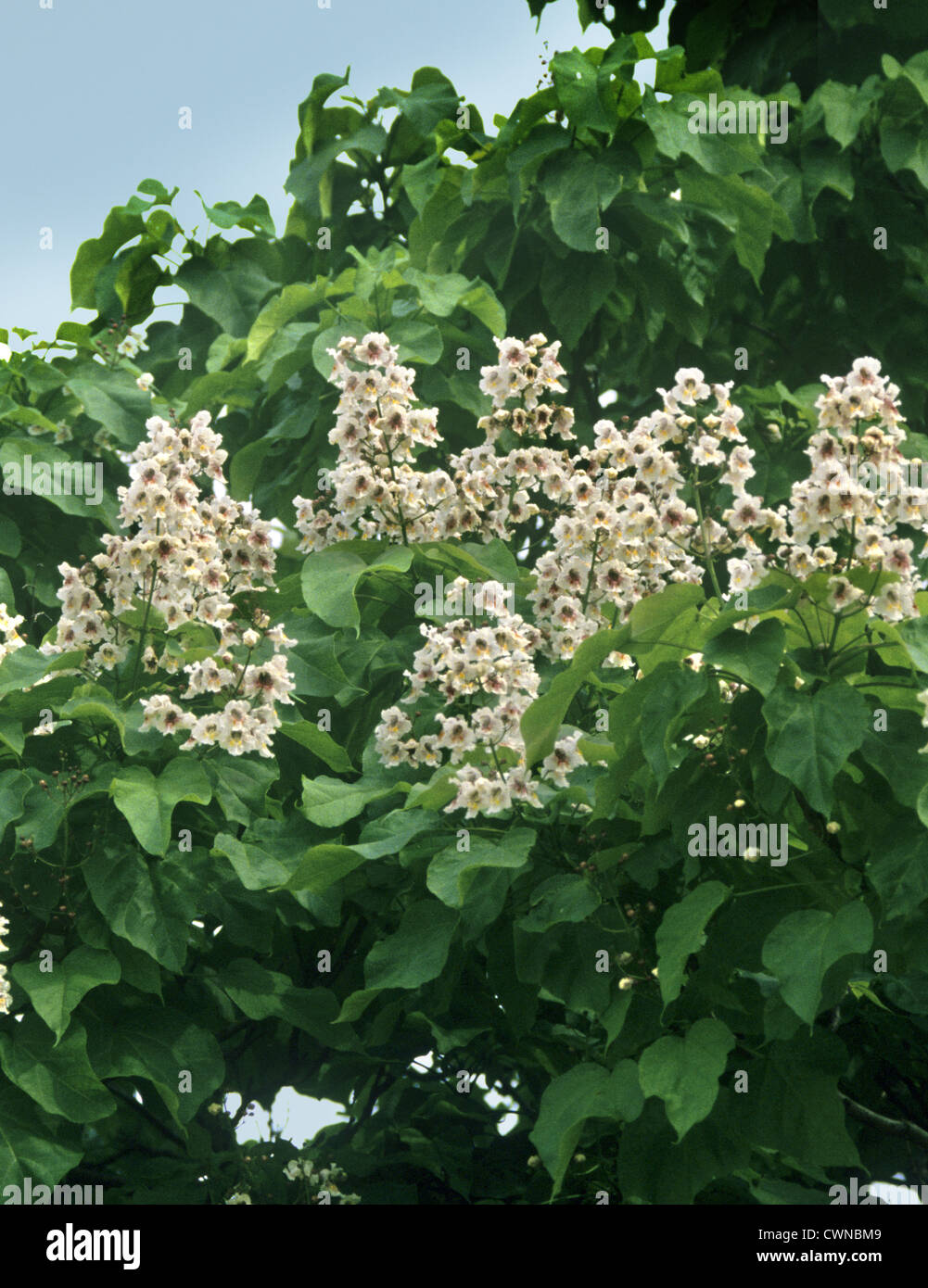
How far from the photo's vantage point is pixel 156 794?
10.5ft

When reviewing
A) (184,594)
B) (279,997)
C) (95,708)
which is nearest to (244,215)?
(184,594)

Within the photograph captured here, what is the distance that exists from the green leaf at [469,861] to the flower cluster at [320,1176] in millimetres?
1154

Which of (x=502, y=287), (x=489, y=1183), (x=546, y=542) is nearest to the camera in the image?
(x=489, y=1183)

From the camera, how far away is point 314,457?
14.9 ft

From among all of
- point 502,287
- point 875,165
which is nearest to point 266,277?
point 502,287

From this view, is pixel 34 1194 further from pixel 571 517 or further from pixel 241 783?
pixel 571 517

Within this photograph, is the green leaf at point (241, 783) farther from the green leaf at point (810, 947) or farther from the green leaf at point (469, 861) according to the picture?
the green leaf at point (810, 947)

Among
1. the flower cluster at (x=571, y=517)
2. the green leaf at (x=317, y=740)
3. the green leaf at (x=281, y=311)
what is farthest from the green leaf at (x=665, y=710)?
the green leaf at (x=281, y=311)

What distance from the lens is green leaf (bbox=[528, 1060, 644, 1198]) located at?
2771 mm

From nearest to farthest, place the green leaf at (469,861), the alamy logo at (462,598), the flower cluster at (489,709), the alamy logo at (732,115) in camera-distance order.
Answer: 1. the green leaf at (469,861)
2. the flower cluster at (489,709)
3. the alamy logo at (462,598)
4. the alamy logo at (732,115)

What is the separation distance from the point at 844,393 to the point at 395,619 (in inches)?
59.1

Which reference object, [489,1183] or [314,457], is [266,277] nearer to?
[314,457]

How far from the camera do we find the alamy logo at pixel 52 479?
15.3 feet

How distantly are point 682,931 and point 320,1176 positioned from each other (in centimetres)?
155
